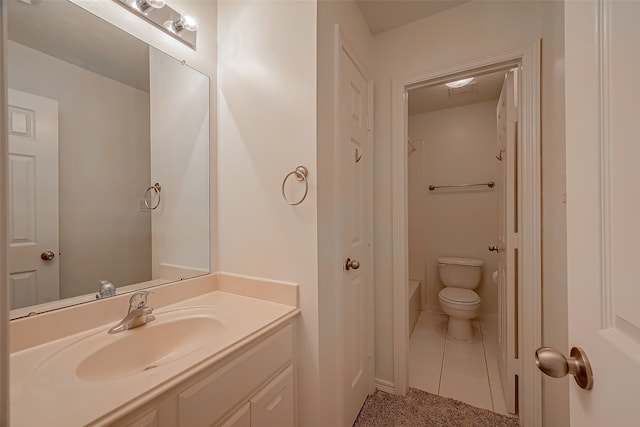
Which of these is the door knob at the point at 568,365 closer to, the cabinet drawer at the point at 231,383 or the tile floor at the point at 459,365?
the cabinet drawer at the point at 231,383

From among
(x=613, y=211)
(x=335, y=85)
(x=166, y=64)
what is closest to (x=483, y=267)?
(x=335, y=85)

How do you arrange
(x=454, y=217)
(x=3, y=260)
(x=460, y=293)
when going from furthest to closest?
(x=454, y=217) < (x=460, y=293) < (x=3, y=260)

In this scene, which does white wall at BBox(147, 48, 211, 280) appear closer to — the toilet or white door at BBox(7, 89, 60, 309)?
white door at BBox(7, 89, 60, 309)

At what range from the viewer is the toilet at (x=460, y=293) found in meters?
2.24

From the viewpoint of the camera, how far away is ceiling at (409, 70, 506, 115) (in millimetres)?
2326

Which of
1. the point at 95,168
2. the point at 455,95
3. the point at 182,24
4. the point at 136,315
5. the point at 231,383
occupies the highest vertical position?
the point at 455,95

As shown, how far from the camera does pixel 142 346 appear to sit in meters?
0.89

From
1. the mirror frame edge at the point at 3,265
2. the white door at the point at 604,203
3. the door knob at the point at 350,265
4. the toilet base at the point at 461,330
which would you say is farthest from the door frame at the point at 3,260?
the toilet base at the point at 461,330

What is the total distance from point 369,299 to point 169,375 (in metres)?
1.25

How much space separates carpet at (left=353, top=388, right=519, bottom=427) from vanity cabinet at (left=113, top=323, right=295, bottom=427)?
71cm

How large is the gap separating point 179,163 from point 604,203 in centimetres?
146

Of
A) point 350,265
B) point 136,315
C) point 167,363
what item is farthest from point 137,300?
point 350,265

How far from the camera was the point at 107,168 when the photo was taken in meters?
1.00

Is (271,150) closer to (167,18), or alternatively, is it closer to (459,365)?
(167,18)
